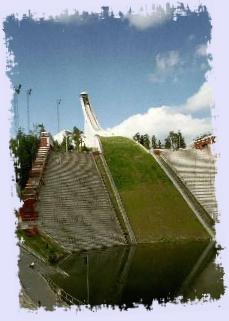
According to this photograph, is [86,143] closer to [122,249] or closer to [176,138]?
[176,138]

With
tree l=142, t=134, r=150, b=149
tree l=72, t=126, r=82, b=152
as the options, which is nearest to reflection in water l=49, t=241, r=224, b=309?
tree l=72, t=126, r=82, b=152

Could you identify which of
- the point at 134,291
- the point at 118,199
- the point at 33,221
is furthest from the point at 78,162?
the point at 134,291

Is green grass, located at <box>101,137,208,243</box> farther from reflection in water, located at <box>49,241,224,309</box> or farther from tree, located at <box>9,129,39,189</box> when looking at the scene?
tree, located at <box>9,129,39,189</box>

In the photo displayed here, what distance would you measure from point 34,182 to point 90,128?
2047cm

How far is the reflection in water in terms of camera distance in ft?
51.1

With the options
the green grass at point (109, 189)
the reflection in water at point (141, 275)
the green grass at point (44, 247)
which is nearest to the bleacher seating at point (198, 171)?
the reflection in water at point (141, 275)

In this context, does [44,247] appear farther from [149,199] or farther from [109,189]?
[109,189]

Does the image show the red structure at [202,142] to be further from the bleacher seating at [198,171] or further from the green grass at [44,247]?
the green grass at [44,247]

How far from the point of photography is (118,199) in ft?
110

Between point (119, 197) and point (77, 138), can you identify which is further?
point (77, 138)

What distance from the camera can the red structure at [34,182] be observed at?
2720 centimetres

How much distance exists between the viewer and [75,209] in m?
29.7

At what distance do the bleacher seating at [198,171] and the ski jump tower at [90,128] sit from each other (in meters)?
9.10

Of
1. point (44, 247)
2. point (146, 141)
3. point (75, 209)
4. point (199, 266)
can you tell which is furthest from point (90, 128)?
point (199, 266)
